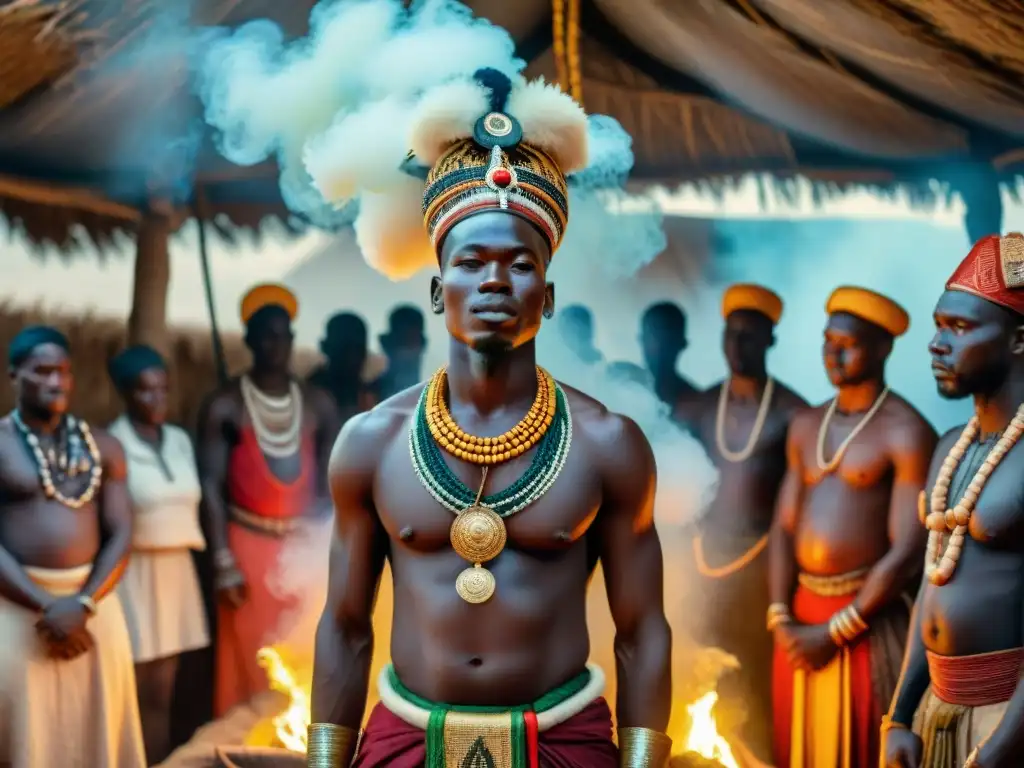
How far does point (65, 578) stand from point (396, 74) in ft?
9.45

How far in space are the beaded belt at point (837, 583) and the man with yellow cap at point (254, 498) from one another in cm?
219

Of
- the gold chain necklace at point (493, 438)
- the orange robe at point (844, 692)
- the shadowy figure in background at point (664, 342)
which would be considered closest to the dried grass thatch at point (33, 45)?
the shadowy figure in background at point (664, 342)

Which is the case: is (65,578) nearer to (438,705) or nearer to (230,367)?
(230,367)

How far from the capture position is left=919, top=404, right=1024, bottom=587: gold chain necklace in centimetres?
358

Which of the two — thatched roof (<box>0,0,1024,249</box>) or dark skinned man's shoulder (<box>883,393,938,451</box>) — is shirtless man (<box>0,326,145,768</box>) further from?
dark skinned man's shoulder (<box>883,393,938,451</box>)

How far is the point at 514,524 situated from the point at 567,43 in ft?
10.5

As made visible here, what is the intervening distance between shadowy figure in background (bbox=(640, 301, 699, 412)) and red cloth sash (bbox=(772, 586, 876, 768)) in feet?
3.63

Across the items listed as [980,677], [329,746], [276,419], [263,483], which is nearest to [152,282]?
[276,419]

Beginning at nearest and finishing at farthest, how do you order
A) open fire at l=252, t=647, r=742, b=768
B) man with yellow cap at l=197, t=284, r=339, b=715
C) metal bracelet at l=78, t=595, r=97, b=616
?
metal bracelet at l=78, t=595, r=97, b=616
open fire at l=252, t=647, r=742, b=768
man with yellow cap at l=197, t=284, r=339, b=715

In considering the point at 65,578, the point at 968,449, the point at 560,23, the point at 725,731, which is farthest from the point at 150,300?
the point at 968,449

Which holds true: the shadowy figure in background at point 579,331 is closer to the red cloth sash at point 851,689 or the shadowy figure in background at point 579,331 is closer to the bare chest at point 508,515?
the red cloth sash at point 851,689

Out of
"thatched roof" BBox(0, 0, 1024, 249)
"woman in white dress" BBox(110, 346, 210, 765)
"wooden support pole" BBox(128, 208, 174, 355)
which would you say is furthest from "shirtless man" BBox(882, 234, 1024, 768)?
"wooden support pole" BBox(128, 208, 174, 355)

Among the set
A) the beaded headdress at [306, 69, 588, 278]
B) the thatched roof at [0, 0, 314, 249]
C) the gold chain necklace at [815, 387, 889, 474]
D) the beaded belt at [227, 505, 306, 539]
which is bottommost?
the beaded belt at [227, 505, 306, 539]

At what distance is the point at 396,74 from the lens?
3.19 m
